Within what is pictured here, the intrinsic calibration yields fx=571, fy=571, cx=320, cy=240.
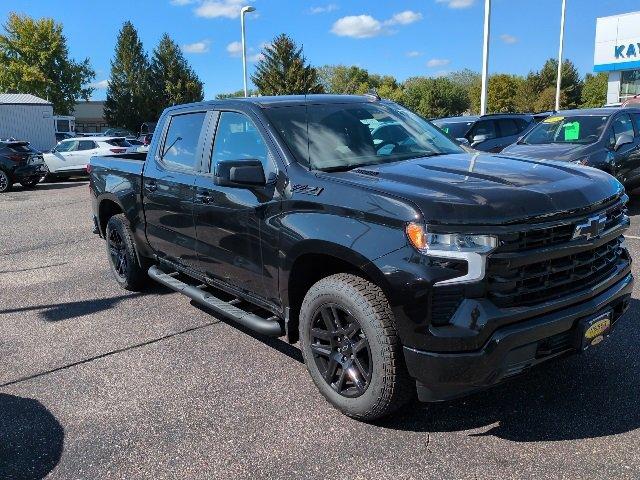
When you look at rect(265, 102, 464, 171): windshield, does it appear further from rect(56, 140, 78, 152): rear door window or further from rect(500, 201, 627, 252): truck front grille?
rect(56, 140, 78, 152): rear door window

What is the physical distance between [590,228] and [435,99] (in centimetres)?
7739

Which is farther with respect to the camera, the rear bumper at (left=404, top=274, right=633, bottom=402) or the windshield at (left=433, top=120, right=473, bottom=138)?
the windshield at (left=433, top=120, right=473, bottom=138)

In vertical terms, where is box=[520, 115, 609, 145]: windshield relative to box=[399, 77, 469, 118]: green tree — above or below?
below

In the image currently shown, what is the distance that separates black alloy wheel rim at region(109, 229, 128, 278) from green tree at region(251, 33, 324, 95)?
4765 centimetres

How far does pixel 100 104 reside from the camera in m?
95.2

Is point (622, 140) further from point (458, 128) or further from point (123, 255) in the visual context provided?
point (123, 255)

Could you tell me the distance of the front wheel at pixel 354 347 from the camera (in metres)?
2.96

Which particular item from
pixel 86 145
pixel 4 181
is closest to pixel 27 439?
pixel 4 181

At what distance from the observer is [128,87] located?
201ft

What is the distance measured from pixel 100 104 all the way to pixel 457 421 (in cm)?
10206

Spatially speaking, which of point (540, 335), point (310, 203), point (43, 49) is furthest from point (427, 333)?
point (43, 49)

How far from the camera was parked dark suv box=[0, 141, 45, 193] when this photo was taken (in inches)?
697

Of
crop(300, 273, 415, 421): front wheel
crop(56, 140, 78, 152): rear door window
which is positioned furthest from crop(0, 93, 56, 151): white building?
crop(300, 273, 415, 421): front wheel

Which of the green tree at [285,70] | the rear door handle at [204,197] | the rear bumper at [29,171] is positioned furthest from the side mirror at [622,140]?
the green tree at [285,70]
